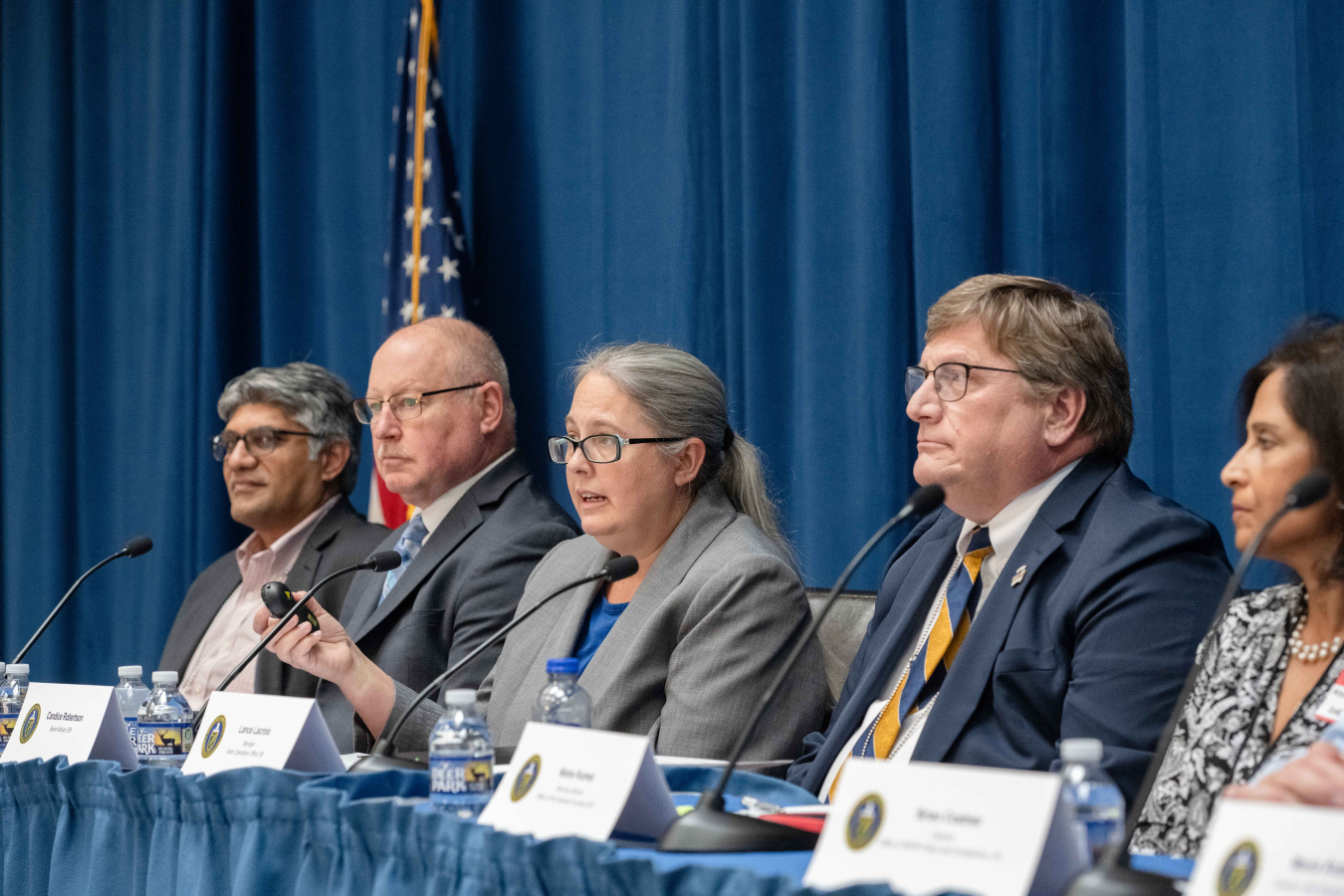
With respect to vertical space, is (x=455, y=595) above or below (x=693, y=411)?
below

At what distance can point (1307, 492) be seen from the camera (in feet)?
4.62

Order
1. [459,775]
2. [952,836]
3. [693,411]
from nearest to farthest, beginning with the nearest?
[952,836] → [459,775] → [693,411]

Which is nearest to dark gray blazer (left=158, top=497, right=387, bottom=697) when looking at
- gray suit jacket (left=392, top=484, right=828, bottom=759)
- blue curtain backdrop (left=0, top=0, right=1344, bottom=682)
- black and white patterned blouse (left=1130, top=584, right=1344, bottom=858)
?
blue curtain backdrop (left=0, top=0, right=1344, bottom=682)

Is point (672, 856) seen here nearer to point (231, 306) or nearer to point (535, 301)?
point (535, 301)

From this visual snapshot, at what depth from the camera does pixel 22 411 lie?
5621mm

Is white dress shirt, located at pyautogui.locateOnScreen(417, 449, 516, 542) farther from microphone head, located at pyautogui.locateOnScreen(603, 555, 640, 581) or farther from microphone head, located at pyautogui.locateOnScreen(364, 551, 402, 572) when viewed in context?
microphone head, located at pyautogui.locateOnScreen(603, 555, 640, 581)

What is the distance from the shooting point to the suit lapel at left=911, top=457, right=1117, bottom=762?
2057mm

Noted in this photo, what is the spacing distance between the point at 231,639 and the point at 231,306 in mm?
1682

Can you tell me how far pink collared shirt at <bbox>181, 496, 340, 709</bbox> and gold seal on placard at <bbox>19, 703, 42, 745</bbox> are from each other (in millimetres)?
1327

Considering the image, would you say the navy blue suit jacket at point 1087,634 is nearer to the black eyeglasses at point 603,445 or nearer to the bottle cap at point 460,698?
the bottle cap at point 460,698

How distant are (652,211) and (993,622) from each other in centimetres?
214

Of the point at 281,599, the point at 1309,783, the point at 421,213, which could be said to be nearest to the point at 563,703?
the point at 281,599

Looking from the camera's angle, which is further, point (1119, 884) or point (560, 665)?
point (560, 665)

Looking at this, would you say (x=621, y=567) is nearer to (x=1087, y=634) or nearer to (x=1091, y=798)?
(x=1087, y=634)
